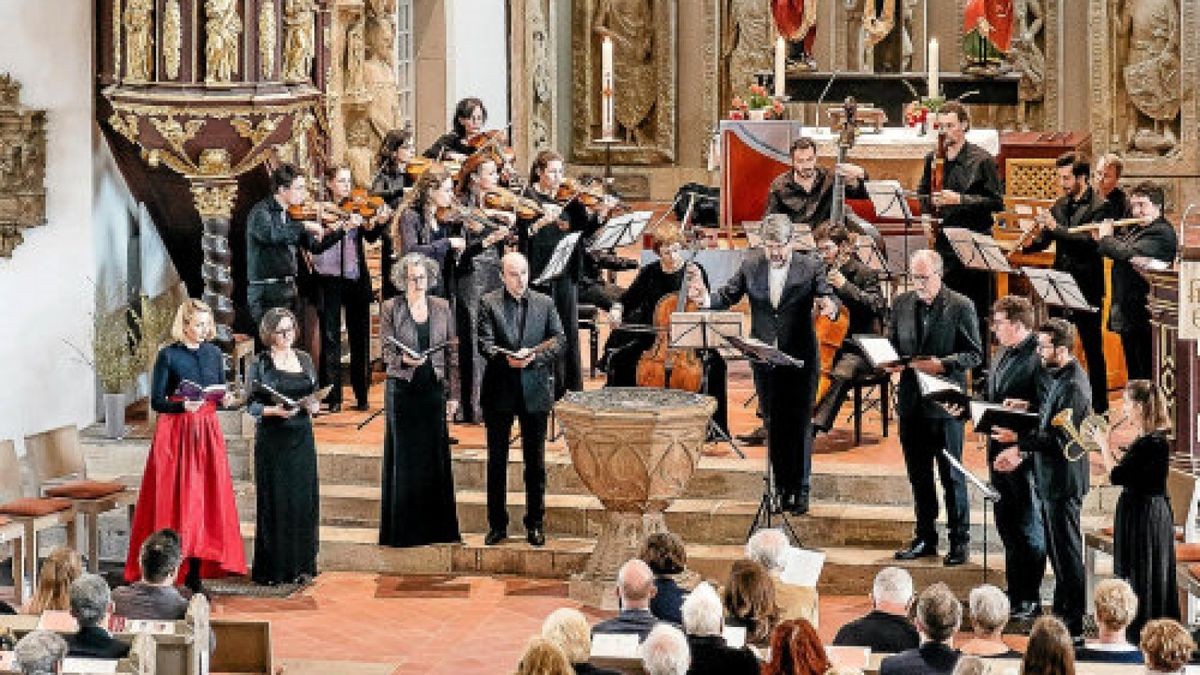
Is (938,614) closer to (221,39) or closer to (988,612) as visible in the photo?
(988,612)

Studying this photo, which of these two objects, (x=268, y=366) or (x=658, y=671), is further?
(x=268, y=366)

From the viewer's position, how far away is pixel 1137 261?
54.9 ft

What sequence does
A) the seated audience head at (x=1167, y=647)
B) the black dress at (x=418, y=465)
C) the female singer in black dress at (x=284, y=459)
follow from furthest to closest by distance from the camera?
the black dress at (x=418, y=465)
the female singer in black dress at (x=284, y=459)
the seated audience head at (x=1167, y=647)

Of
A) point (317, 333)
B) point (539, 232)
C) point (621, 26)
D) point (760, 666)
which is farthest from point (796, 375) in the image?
point (621, 26)

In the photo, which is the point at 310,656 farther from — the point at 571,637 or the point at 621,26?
the point at 621,26

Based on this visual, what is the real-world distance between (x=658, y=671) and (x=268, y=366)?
204 inches

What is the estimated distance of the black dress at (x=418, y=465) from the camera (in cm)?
1623

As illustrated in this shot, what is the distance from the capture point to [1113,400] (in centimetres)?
1856

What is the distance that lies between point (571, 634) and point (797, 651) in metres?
0.86

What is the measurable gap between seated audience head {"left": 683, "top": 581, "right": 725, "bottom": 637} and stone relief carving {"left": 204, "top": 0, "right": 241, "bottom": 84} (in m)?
6.98

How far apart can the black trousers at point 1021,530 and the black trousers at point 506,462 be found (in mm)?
2556

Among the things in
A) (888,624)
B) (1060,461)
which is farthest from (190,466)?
(888,624)

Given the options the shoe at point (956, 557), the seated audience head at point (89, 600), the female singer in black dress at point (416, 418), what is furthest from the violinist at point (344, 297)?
the seated audience head at point (89, 600)

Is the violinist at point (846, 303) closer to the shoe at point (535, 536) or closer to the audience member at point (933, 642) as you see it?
the shoe at point (535, 536)
